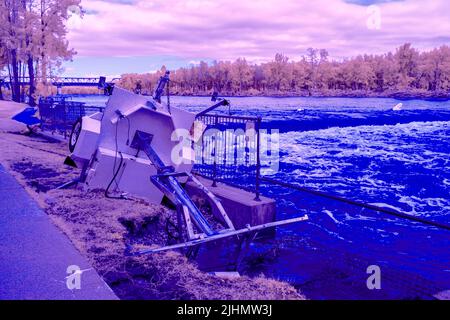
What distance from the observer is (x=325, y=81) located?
177 metres

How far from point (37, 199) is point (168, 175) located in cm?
232

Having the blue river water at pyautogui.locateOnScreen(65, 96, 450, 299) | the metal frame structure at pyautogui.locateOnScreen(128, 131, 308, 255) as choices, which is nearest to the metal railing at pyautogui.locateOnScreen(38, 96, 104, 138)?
the blue river water at pyautogui.locateOnScreen(65, 96, 450, 299)

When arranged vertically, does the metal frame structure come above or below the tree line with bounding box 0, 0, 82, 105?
below

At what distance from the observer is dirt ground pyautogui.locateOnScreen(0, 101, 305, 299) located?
4.47 meters

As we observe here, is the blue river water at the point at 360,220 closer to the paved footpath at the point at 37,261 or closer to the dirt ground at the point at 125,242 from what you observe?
the dirt ground at the point at 125,242

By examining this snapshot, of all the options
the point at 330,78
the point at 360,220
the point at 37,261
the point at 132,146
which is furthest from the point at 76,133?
the point at 330,78

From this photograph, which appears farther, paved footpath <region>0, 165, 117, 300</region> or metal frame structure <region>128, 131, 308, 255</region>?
metal frame structure <region>128, 131, 308, 255</region>

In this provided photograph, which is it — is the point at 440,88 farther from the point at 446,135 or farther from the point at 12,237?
the point at 12,237

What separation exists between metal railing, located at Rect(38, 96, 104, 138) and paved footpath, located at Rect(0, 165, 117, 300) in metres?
9.37

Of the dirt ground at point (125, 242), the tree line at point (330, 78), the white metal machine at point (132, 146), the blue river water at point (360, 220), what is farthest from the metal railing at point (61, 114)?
the tree line at point (330, 78)

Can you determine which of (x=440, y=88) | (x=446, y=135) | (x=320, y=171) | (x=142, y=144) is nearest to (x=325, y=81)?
(x=440, y=88)

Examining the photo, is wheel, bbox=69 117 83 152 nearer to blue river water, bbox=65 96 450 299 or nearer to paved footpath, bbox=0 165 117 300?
paved footpath, bbox=0 165 117 300

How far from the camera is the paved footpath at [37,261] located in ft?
13.9
